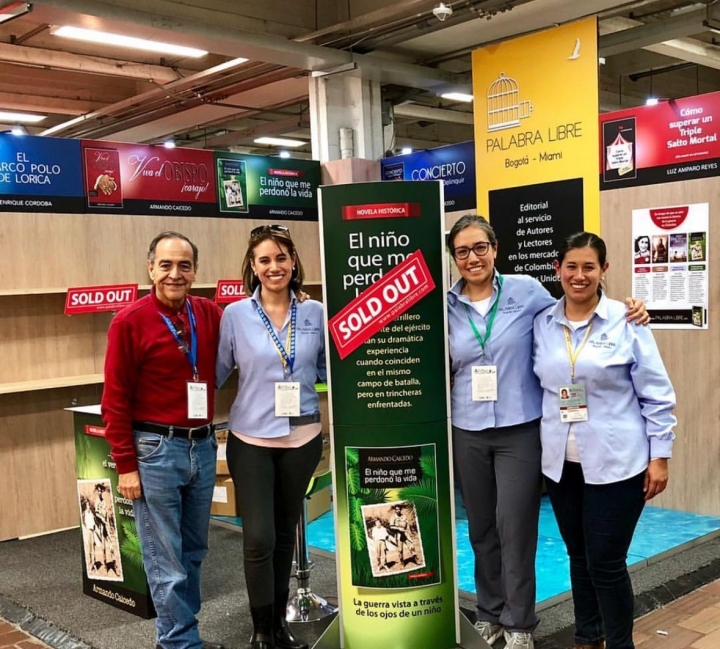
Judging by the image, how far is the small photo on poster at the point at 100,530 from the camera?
3691 mm

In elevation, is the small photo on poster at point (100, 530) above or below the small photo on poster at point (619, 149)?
below

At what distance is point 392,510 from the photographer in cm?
285

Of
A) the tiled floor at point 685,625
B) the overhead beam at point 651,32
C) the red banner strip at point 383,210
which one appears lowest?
the tiled floor at point 685,625

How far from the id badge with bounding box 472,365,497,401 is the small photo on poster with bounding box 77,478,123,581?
184 cm

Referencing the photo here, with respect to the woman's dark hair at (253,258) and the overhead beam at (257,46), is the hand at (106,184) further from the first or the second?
the woman's dark hair at (253,258)

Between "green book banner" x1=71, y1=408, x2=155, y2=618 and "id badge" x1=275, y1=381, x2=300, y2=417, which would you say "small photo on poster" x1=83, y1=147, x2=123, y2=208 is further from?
"id badge" x1=275, y1=381, x2=300, y2=417

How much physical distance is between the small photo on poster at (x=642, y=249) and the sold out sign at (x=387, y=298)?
2773mm

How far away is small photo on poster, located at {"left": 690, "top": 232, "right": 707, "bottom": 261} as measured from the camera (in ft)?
15.8

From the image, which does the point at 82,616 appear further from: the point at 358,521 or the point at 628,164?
the point at 628,164

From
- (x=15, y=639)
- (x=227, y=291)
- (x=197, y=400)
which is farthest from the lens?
(x=227, y=291)

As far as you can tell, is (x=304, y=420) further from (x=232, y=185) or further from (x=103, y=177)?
(x=232, y=185)

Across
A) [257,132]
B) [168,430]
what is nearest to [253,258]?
[168,430]

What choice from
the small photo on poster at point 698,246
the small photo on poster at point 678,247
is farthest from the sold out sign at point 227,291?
the small photo on poster at point 698,246

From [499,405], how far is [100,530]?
2.05 meters
